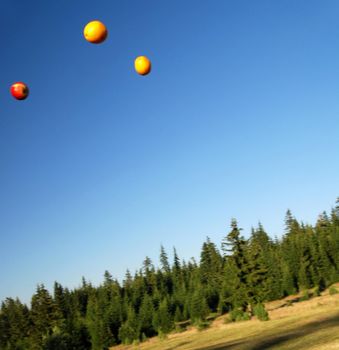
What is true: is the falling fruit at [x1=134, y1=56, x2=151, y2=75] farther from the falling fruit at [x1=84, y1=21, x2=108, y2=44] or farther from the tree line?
the tree line

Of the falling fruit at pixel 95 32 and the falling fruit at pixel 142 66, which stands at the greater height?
the falling fruit at pixel 95 32

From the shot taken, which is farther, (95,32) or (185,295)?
(185,295)

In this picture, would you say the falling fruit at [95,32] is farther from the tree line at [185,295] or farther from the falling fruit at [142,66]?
the tree line at [185,295]

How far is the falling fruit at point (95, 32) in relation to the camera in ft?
45.3

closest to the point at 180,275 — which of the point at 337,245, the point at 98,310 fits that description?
the point at 98,310

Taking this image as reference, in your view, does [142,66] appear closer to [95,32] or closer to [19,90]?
[95,32]

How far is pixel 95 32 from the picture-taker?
45.3 ft

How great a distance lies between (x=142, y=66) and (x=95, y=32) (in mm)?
2091

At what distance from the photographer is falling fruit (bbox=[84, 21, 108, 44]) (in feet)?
45.3

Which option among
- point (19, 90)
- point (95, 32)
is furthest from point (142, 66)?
point (19, 90)

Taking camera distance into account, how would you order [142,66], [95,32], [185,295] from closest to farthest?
1. [95,32]
2. [142,66]
3. [185,295]

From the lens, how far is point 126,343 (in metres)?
73.7

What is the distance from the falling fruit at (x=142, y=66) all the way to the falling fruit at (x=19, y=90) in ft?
14.4

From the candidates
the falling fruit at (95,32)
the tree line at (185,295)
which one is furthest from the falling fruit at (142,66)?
the tree line at (185,295)
